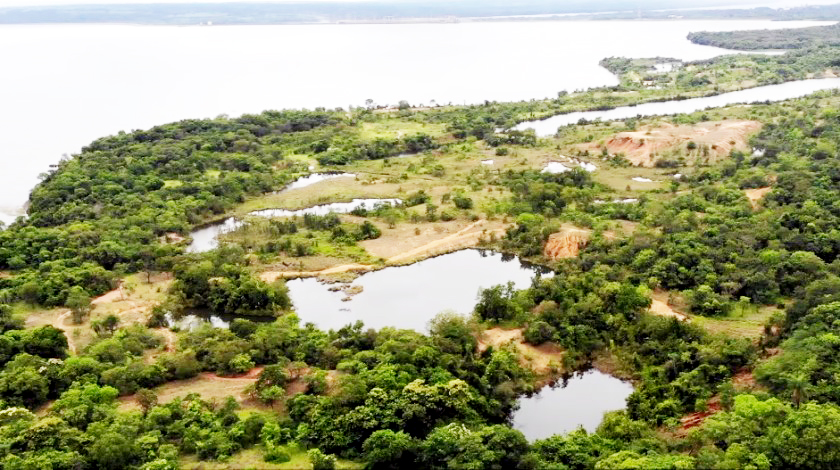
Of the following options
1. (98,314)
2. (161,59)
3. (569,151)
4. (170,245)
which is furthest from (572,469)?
(161,59)

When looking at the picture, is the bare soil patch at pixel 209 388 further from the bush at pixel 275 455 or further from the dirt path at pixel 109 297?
the dirt path at pixel 109 297

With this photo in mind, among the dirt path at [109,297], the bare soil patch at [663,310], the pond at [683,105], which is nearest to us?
the bare soil patch at [663,310]

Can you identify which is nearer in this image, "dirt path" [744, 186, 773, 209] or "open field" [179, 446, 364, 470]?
"open field" [179, 446, 364, 470]

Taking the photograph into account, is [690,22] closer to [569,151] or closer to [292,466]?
[569,151]

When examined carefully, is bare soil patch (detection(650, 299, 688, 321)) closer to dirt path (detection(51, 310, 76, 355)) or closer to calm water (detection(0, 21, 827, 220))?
dirt path (detection(51, 310, 76, 355))

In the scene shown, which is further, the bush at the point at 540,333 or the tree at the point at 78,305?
the tree at the point at 78,305

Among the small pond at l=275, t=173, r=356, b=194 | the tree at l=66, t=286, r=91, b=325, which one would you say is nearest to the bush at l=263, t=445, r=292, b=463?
the tree at l=66, t=286, r=91, b=325

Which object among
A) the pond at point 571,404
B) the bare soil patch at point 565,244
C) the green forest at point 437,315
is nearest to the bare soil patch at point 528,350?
the green forest at point 437,315
